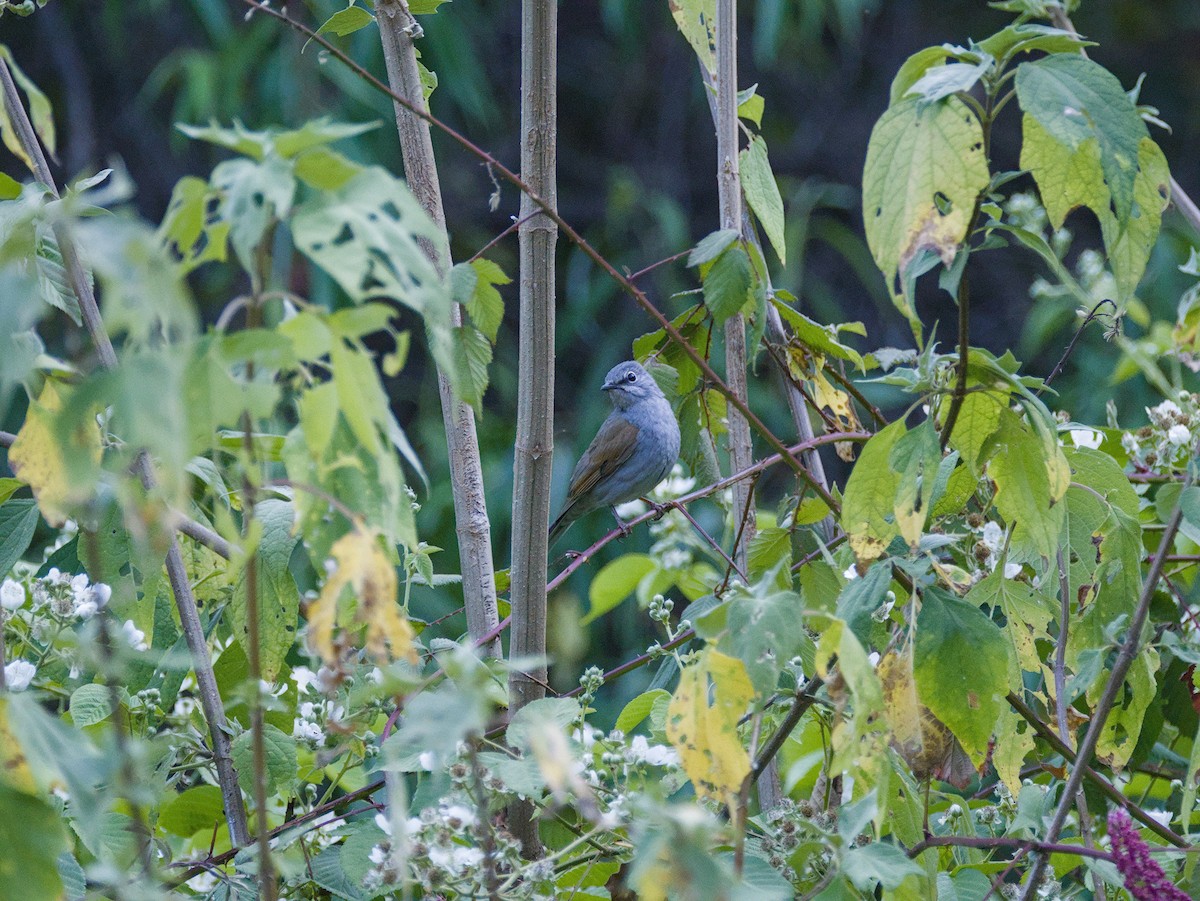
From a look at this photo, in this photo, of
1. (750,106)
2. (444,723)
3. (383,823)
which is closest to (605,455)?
(750,106)

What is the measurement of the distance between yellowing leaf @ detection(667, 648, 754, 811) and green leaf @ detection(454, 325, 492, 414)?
43 cm

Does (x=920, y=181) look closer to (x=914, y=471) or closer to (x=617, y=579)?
(x=914, y=471)

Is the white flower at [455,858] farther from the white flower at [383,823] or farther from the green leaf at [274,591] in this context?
the green leaf at [274,591]

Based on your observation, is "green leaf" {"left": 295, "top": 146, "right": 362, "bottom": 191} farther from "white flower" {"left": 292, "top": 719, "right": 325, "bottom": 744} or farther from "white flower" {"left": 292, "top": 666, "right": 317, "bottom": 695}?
"white flower" {"left": 292, "top": 666, "right": 317, "bottom": 695}

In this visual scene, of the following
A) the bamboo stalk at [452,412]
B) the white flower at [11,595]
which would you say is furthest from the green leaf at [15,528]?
the bamboo stalk at [452,412]

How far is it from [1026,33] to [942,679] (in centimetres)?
51

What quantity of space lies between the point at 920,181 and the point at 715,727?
0.41 m

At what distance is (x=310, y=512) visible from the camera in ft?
2.24

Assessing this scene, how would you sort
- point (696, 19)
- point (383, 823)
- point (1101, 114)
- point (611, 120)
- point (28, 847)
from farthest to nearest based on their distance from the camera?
1. point (611, 120)
2. point (696, 19)
3. point (383, 823)
4. point (1101, 114)
5. point (28, 847)

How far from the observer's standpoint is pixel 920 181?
2.82ft

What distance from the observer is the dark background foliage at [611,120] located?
15.3 ft

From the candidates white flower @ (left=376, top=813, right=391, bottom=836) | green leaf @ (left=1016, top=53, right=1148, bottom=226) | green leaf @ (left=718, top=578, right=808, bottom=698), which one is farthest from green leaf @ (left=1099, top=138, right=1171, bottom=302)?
white flower @ (left=376, top=813, right=391, bottom=836)

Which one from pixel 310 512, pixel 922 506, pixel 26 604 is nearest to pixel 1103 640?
pixel 922 506

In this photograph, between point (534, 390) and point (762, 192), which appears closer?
point (534, 390)
